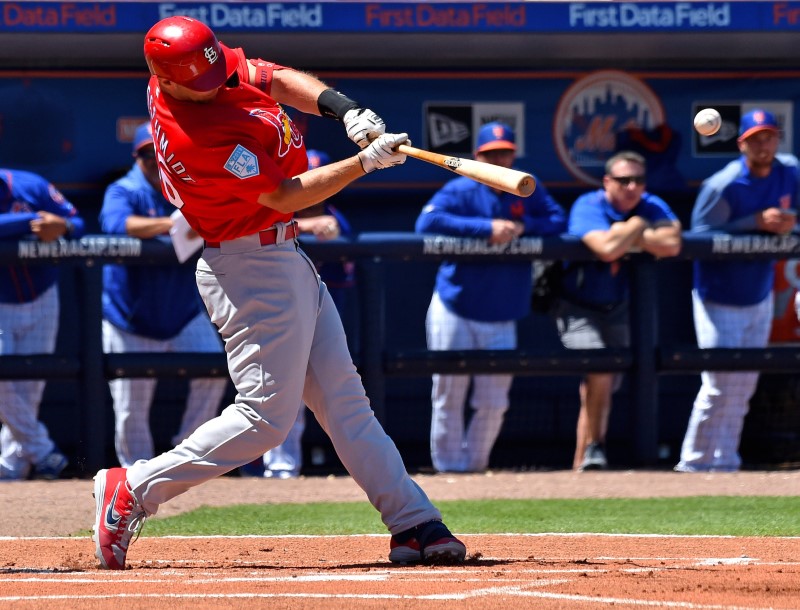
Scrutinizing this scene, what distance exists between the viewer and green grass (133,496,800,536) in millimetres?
5109

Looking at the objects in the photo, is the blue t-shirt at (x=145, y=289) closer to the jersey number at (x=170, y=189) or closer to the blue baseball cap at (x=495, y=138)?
the blue baseball cap at (x=495, y=138)

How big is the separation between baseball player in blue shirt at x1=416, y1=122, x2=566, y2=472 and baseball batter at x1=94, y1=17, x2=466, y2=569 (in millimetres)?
2610

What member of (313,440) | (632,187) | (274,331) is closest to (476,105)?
(632,187)

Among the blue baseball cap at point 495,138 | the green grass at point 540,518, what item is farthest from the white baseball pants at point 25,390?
the blue baseball cap at point 495,138

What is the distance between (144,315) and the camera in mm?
6812

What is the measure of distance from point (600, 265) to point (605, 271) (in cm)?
4

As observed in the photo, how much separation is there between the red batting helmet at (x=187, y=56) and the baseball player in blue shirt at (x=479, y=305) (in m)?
2.97

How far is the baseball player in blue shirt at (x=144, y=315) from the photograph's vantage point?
6.71m

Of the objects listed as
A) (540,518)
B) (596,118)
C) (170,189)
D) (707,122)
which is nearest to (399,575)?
(170,189)

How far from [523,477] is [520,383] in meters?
0.71

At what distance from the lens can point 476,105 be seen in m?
7.50

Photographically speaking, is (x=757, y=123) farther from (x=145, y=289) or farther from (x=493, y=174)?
(x=493, y=174)

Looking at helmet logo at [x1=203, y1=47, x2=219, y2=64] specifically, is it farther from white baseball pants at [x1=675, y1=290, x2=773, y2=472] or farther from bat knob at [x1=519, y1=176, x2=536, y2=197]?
white baseball pants at [x1=675, y1=290, x2=773, y2=472]

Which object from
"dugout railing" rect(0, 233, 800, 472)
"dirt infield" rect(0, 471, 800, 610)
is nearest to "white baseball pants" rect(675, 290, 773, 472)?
"dugout railing" rect(0, 233, 800, 472)
